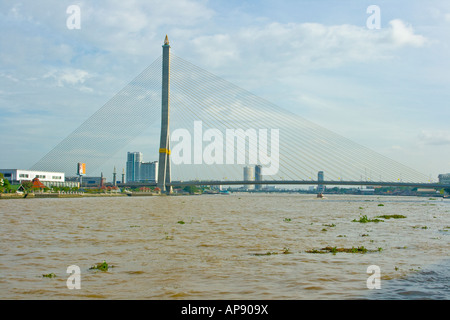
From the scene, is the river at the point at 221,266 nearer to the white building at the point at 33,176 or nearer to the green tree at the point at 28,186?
the green tree at the point at 28,186

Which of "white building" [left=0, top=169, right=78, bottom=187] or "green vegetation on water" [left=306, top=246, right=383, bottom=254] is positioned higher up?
"white building" [left=0, top=169, right=78, bottom=187]

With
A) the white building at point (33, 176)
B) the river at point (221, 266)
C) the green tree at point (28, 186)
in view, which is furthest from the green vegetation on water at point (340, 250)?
the white building at point (33, 176)

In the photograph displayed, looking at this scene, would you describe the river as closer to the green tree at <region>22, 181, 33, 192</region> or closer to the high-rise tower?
the high-rise tower

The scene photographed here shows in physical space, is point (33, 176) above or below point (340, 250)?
above

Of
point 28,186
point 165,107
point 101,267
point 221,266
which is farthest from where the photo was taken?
point 28,186

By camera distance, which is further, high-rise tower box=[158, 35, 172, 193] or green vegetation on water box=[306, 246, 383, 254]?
high-rise tower box=[158, 35, 172, 193]

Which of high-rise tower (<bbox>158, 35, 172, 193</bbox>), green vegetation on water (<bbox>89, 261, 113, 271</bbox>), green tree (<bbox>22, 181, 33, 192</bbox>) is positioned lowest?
green tree (<bbox>22, 181, 33, 192</bbox>)

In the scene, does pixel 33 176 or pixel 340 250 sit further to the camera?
pixel 33 176

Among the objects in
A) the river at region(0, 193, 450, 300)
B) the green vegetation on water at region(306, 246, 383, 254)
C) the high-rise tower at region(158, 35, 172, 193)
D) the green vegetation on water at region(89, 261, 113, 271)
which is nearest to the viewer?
the river at region(0, 193, 450, 300)

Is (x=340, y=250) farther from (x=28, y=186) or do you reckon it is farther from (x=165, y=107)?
(x=28, y=186)

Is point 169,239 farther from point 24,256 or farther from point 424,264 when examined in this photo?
point 424,264

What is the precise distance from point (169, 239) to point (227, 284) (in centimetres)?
885

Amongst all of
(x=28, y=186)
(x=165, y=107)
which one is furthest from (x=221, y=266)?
(x=28, y=186)

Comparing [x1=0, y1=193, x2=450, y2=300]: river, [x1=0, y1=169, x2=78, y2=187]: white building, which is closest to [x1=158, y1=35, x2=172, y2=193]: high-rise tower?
[x1=0, y1=169, x2=78, y2=187]: white building
